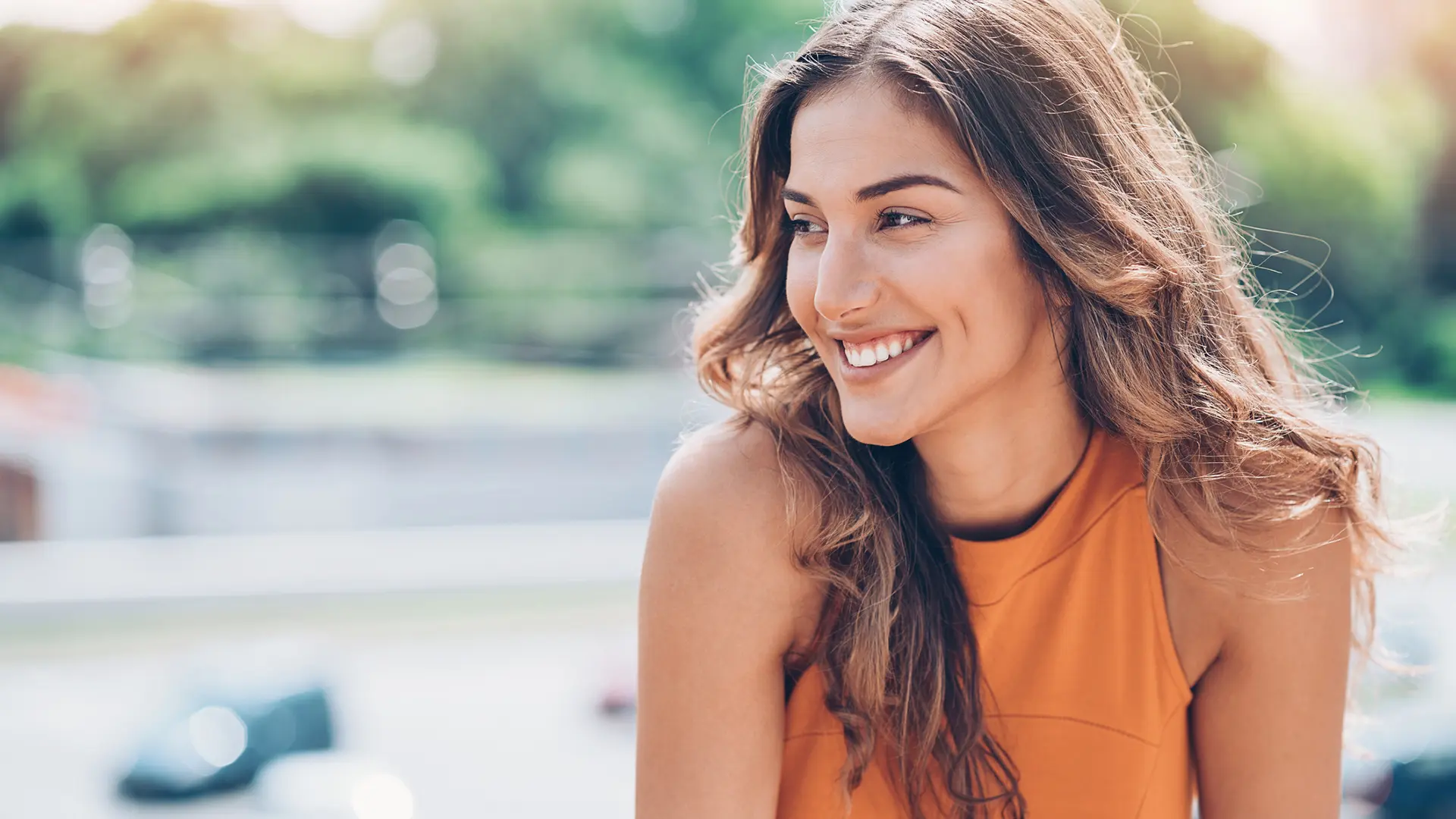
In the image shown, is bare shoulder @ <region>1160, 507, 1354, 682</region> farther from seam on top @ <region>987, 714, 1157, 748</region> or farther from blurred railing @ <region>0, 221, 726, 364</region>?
blurred railing @ <region>0, 221, 726, 364</region>

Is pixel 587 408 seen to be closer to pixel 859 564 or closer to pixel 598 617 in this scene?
pixel 598 617

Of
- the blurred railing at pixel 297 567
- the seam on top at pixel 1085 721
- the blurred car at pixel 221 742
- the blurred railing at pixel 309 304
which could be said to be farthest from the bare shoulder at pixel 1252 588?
the blurred railing at pixel 309 304

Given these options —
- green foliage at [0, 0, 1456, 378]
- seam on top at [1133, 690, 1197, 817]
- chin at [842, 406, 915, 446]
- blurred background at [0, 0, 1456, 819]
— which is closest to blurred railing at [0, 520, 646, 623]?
blurred background at [0, 0, 1456, 819]

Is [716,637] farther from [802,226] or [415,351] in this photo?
[415,351]

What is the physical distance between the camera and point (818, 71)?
1419 millimetres

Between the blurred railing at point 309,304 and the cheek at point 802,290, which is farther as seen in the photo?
the blurred railing at point 309,304

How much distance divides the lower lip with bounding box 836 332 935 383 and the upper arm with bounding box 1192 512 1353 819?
1.64ft

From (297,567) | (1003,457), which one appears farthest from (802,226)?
(297,567)

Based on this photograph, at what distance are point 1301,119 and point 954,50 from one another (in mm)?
14115

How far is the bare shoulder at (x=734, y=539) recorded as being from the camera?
4.90 feet

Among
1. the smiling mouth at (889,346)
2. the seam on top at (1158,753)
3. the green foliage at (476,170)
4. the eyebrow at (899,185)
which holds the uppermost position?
the green foliage at (476,170)

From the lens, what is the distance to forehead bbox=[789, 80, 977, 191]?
A: 1346mm

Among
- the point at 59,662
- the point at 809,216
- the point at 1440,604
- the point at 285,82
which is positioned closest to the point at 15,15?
the point at 285,82

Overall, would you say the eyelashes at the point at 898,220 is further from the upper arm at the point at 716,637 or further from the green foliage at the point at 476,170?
the green foliage at the point at 476,170
